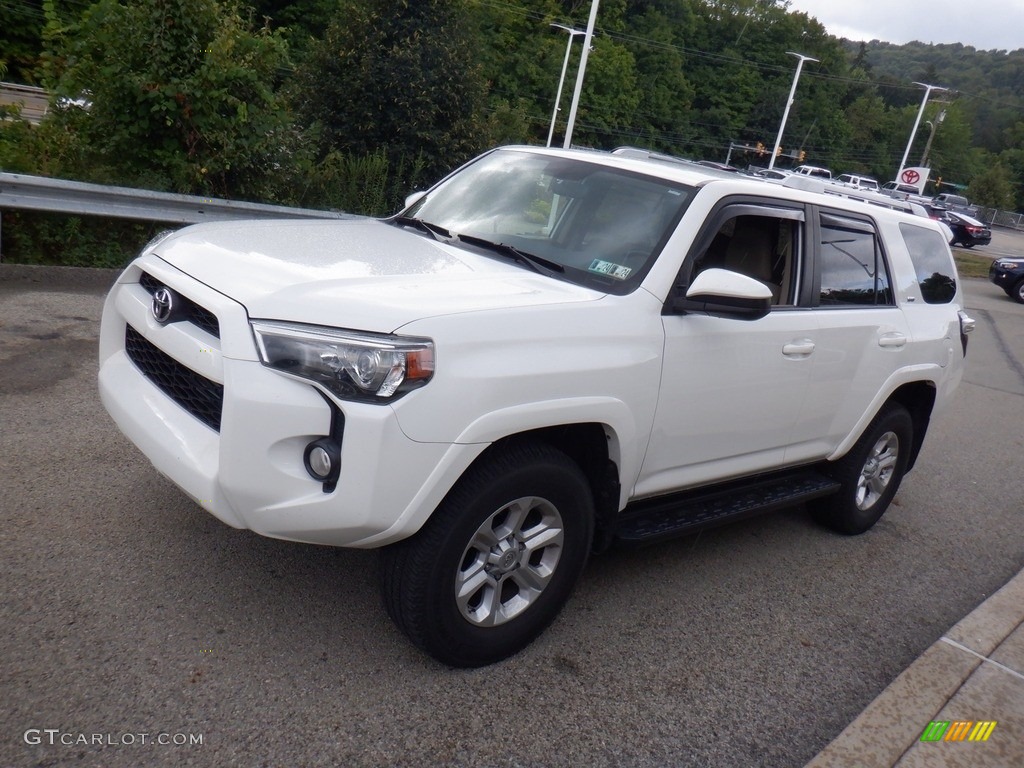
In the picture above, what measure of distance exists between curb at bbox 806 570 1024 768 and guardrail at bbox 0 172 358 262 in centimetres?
695

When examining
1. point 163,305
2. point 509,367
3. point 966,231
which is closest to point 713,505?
point 509,367

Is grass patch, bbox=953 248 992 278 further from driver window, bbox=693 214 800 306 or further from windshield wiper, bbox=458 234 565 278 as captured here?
windshield wiper, bbox=458 234 565 278

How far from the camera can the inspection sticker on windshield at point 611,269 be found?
3.71m

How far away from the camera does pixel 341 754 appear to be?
9.32 ft

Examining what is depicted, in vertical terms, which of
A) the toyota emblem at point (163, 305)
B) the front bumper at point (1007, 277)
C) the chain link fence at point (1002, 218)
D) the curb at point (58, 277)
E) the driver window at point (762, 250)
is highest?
the driver window at point (762, 250)

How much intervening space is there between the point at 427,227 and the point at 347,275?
1.28 metres

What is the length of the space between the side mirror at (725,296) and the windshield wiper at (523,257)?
523 millimetres

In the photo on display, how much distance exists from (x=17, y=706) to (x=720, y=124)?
94803 mm

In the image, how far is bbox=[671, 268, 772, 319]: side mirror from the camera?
11.6ft

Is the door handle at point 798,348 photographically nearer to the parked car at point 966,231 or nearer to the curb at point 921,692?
the curb at point 921,692

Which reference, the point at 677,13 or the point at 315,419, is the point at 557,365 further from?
the point at 677,13

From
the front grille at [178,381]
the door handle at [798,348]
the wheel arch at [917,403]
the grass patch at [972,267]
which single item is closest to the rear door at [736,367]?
the door handle at [798,348]

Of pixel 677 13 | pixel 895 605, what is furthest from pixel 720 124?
pixel 895 605

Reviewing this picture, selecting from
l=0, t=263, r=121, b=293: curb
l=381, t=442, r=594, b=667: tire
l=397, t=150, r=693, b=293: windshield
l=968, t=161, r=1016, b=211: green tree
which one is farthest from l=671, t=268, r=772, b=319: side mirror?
l=968, t=161, r=1016, b=211: green tree
